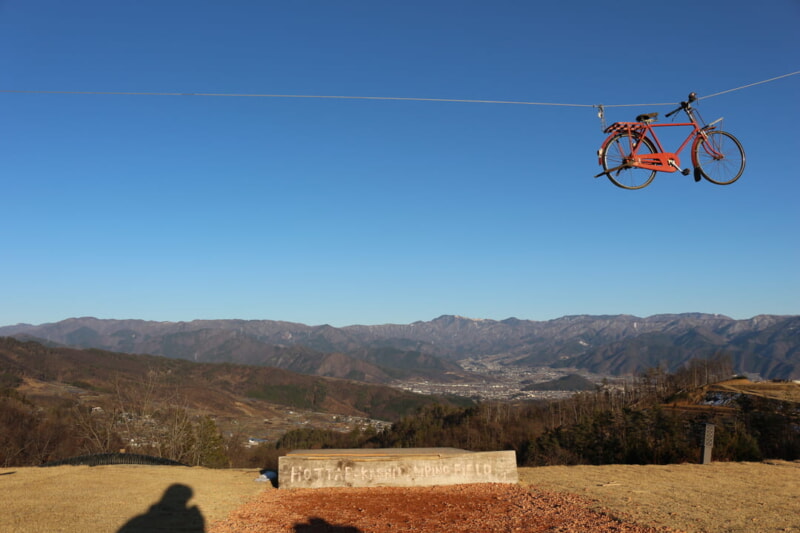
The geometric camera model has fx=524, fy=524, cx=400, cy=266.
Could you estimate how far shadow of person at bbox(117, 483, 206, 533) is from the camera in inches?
418

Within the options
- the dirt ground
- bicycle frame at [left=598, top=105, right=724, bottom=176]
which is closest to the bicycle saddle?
bicycle frame at [left=598, top=105, right=724, bottom=176]

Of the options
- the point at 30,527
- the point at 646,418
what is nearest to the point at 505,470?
the point at 30,527

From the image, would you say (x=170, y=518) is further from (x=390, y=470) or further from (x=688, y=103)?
(x=688, y=103)

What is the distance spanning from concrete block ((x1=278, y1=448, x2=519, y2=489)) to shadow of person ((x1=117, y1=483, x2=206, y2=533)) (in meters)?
3.30

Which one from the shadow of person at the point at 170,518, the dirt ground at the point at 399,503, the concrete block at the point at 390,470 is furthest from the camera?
the concrete block at the point at 390,470

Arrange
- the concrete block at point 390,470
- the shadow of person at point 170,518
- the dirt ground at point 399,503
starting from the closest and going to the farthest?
the shadow of person at point 170,518 < the dirt ground at point 399,503 < the concrete block at point 390,470

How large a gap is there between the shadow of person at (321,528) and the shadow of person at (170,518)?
2.03m

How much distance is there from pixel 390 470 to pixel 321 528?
4789 millimetres

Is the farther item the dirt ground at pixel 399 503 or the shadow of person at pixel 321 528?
the shadow of person at pixel 321 528

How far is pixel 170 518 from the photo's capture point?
11594 millimetres

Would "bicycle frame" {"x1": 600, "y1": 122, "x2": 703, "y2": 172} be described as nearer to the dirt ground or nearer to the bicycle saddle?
the bicycle saddle

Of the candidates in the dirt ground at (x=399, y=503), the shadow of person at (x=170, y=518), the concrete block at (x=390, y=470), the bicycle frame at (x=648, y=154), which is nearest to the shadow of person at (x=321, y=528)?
the dirt ground at (x=399, y=503)

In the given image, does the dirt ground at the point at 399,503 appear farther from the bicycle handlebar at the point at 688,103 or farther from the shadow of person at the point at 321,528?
the bicycle handlebar at the point at 688,103

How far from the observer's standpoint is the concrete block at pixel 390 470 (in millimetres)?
15820
